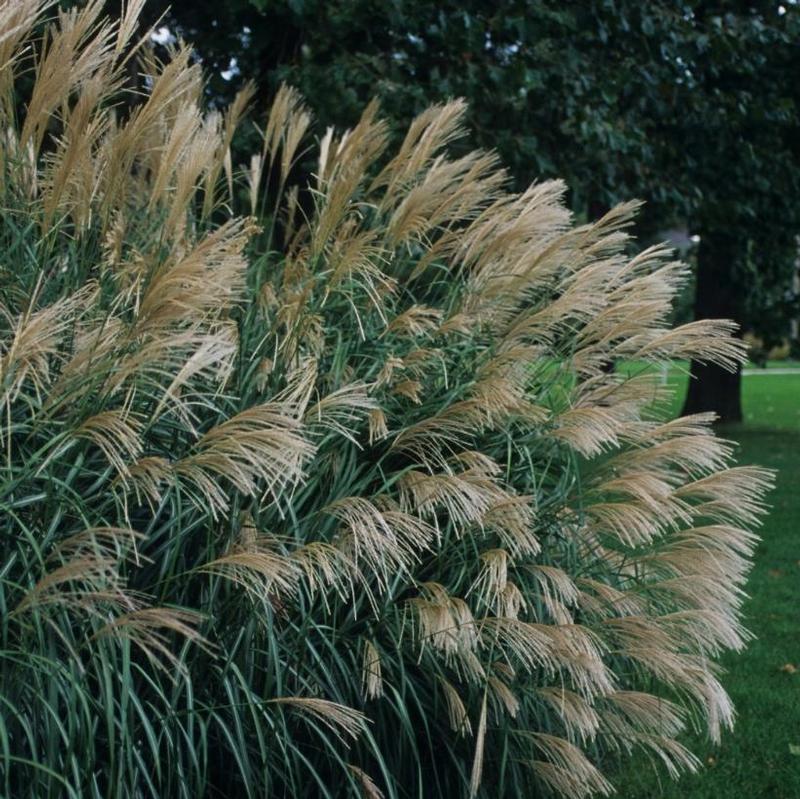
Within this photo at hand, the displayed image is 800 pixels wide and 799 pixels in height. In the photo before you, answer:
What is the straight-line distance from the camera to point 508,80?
26.8 feet

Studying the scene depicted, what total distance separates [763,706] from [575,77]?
17.2 feet

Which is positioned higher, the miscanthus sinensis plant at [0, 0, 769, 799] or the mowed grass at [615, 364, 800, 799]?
the miscanthus sinensis plant at [0, 0, 769, 799]

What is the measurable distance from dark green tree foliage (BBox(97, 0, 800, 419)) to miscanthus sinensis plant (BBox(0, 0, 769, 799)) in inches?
149

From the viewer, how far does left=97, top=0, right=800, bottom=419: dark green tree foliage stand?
8070 millimetres

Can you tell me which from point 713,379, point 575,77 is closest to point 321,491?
point 575,77

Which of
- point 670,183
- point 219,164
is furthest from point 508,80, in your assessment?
point 219,164

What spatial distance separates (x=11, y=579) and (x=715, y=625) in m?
2.02

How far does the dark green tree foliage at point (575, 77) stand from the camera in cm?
807

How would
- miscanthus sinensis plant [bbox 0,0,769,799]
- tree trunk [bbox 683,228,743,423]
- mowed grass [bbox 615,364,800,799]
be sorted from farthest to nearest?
tree trunk [bbox 683,228,743,423], mowed grass [bbox 615,364,800,799], miscanthus sinensis plant [bbox 0,0,769,799]

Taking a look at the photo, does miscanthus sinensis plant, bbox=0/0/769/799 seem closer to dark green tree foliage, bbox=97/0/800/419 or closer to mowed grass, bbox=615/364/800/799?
mowed grass, bbox=615/364/800/799

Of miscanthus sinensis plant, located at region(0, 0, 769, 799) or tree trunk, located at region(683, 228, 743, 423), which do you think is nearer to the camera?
miscanthus sinensis plant, located at region(0, 0, 769, 799)

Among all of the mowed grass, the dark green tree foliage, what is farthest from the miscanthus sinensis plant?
the dark green tree foliage

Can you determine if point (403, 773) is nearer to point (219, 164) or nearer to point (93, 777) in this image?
point (93, 777)

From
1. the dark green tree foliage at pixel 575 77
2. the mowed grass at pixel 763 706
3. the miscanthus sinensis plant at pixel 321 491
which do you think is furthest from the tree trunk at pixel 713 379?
the miscanthus sinensis plant at pixel 321 491
